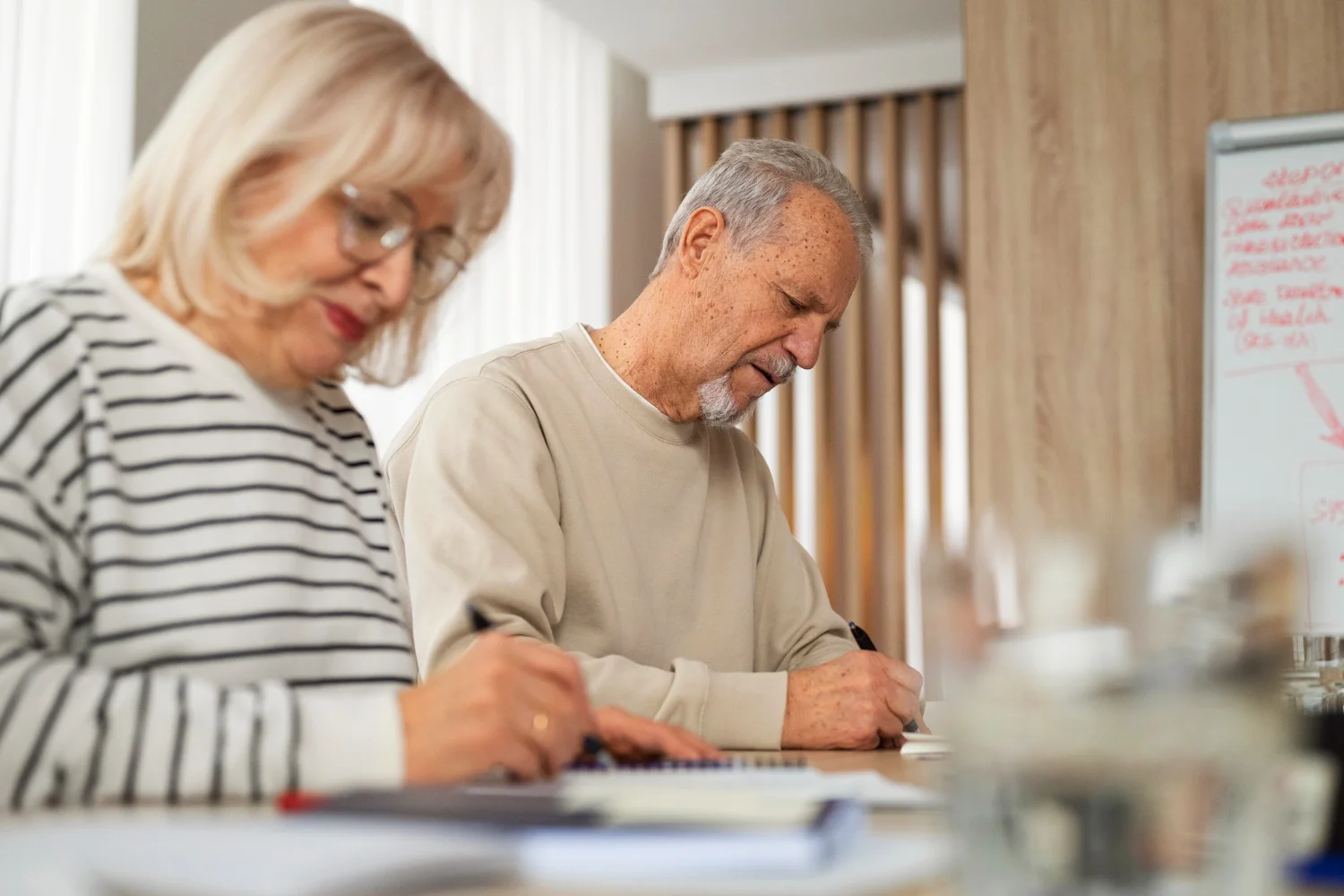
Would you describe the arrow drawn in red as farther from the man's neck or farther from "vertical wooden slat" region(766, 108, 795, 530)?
"vertical wooden slat" region(766, 108, 795, 530)

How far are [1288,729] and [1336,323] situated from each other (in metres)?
2.43

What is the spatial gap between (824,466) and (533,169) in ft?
5.05

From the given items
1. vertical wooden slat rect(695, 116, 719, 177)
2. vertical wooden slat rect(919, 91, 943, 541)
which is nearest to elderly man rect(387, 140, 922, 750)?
vertical wooden slat rect(919, 91, 943, 541)

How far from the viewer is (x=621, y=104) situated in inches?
191

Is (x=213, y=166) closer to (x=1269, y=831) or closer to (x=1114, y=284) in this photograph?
(x=1269, y=831)

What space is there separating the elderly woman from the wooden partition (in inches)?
146

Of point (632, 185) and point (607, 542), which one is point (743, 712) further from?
point (632, 185)

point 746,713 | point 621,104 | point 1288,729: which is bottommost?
point 746,713

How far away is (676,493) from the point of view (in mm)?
1869

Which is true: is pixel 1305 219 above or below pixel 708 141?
below

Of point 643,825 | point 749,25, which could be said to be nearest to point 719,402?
point 643,825

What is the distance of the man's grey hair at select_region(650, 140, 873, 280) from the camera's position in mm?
1909

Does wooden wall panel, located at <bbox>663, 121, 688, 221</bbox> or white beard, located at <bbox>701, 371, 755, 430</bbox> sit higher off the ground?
wooden wall panel, located at <bbox>663, 121, 688, 221</bbox>

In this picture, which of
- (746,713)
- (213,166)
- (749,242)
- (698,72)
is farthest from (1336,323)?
(698,72)
